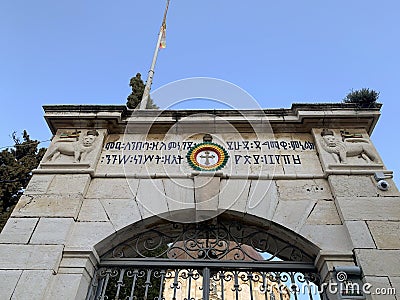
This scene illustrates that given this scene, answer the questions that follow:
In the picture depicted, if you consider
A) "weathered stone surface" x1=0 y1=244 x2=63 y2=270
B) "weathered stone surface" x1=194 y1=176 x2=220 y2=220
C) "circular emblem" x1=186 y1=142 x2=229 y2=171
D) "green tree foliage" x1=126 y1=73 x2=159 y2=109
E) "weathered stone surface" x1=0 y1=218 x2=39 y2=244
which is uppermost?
"green tree foliage" x1=126 y1=73 x2=159 y2=109

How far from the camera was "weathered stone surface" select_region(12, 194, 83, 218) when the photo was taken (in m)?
4.01

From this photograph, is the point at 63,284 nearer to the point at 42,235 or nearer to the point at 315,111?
the point at 42,235

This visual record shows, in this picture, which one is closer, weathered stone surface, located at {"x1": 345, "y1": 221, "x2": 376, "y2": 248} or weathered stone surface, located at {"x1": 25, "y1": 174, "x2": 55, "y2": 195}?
weathered stone surface, located at {"x1": 345, "y1": 221, "x2": 376, "y2": 248}

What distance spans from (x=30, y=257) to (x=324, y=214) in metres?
3.40

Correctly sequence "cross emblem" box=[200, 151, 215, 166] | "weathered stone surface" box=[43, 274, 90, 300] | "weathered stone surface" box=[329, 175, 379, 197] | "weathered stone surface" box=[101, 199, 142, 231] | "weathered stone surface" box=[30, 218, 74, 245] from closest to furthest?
"weathered stone surface" box=[43, 274, 90, 300], "weathered stone surface" box=[30, 218, 74, 245], "weathered stone surface" box=[101, 199, 142, 231], "weathered stone surface" box=[329, 175, 379, 197], "cross emblem" box=[200, 151, 215, 166]

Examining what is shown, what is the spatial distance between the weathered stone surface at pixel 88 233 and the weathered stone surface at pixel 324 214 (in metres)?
2.40

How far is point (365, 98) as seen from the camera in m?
5.06

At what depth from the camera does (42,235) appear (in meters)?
3.80

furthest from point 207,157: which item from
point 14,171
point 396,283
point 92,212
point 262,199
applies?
point 14,171

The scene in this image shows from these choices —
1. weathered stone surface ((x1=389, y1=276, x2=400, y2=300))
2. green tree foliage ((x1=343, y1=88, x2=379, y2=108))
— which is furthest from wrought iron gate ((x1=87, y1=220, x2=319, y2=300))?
green tree foliage ((x1=343, y1=88, x2=379, y2=108))

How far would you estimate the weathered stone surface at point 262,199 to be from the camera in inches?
161

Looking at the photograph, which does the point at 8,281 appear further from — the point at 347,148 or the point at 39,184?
the point at 347,148

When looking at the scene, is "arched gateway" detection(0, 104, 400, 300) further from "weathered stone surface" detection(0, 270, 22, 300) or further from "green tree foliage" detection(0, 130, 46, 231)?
"green tree foliage" detection(0, 130, 46, 231)

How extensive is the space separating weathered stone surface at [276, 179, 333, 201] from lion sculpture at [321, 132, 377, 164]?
18.3 inches
